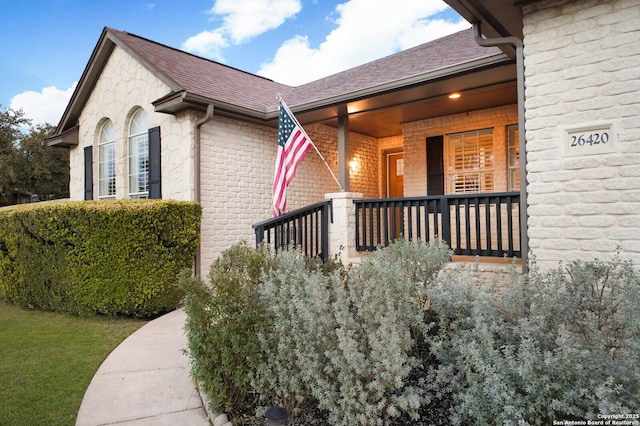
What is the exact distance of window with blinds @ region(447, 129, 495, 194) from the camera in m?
7.68

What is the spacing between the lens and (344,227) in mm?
6152

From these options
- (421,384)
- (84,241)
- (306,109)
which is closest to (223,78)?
(306,109)

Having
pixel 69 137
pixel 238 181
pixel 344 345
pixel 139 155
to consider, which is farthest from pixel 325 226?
pixel 69 137

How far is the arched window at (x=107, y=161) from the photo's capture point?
9.04m

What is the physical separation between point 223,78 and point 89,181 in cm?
402

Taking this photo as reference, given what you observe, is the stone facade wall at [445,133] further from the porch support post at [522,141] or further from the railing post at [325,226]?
the porch support post at [522,141]

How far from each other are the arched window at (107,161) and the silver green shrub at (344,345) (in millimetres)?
7433

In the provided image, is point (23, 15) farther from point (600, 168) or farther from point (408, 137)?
point (600, 168)

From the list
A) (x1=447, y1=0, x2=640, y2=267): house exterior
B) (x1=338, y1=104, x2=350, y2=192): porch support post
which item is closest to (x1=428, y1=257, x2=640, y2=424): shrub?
(x1=447, y1=0, x2=640, y2=267): house exterior

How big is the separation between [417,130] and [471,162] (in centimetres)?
135

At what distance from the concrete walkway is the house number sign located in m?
3.75

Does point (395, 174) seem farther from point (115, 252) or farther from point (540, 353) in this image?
point (540, 353)

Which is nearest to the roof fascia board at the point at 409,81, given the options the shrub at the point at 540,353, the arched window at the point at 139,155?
the shrub at the point at 540,353

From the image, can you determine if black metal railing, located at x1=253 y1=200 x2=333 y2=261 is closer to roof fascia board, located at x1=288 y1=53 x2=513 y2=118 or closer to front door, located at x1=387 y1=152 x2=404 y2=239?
roof fascia board, located at x1=288 y1=53 x2=513 y2=118
